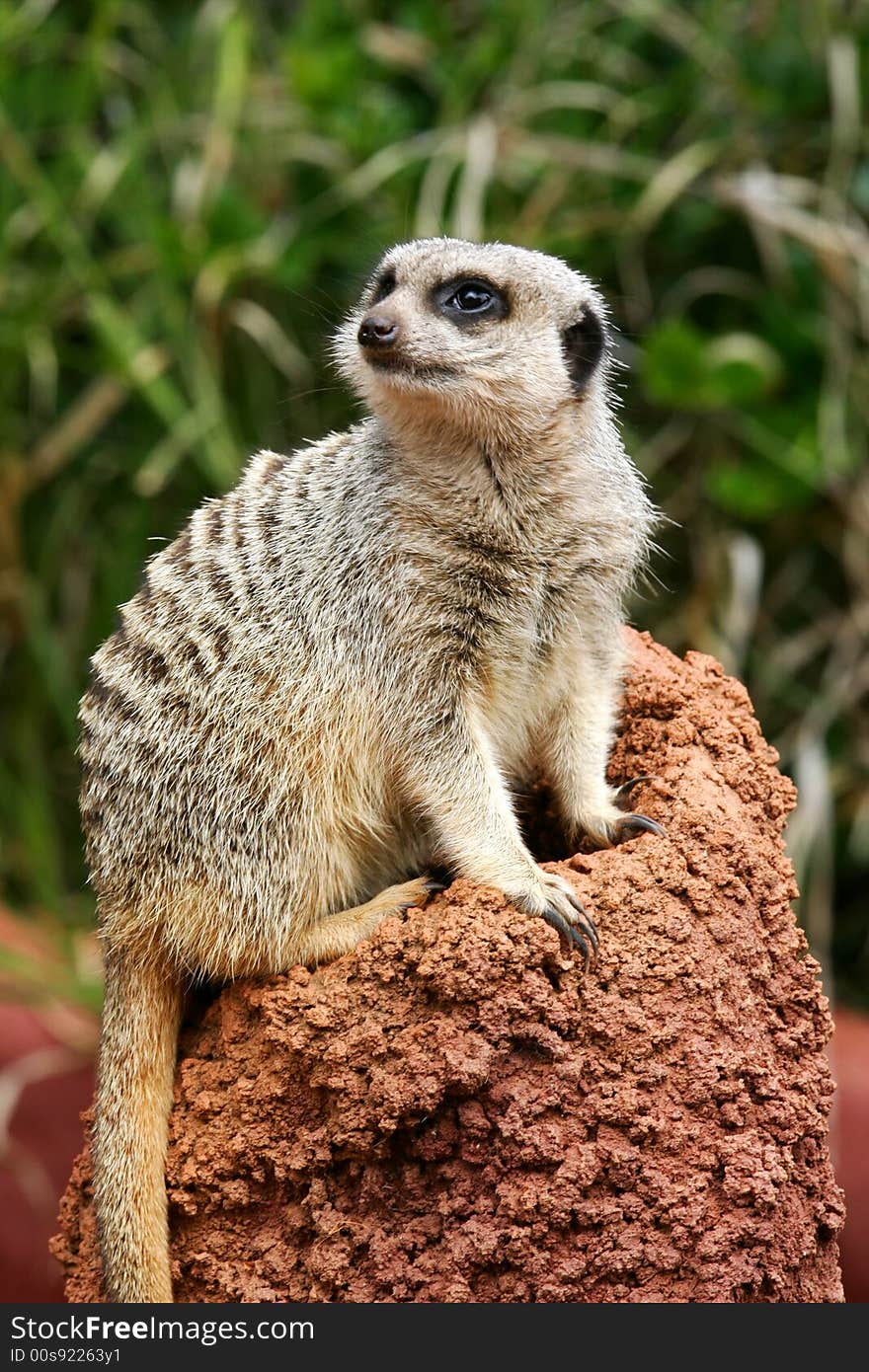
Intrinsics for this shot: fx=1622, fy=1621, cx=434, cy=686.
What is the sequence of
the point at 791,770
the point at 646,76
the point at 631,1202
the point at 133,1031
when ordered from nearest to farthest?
the point at 631,1202, the point at 133,1031, the point at 791,770, the point at 646,76

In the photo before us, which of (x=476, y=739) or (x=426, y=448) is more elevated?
(x=426, y=448)

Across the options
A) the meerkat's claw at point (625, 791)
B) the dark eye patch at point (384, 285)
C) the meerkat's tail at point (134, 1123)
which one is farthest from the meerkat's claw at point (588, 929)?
the dark eye patch at point (384, 285)

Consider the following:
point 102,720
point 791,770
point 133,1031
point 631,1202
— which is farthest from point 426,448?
point 791,770

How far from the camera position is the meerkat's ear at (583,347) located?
2461mm

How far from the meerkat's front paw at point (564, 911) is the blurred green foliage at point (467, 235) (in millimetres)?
2379

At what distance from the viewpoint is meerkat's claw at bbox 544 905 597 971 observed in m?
2.03

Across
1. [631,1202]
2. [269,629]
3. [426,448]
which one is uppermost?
[426,448]

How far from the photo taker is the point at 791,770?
14.8ft

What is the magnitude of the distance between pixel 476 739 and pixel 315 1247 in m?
0.72

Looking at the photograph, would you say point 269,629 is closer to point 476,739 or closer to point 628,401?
point 476,739

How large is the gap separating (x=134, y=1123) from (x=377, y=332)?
1.15 meters

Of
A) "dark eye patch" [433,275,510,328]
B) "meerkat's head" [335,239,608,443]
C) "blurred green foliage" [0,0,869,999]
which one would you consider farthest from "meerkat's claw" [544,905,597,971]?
"blurred green foliage" [0,0,869,999]

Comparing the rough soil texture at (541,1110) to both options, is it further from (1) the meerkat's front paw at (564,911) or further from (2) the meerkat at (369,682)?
(2) the meerkat at (369,682)

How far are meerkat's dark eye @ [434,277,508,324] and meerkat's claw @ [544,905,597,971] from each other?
90cm
